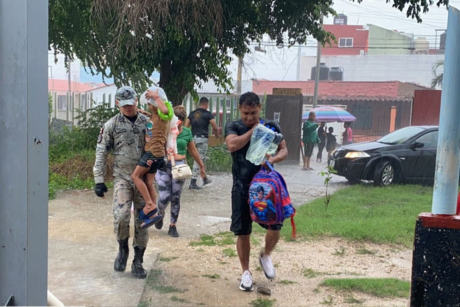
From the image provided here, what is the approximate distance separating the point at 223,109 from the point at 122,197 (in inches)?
441

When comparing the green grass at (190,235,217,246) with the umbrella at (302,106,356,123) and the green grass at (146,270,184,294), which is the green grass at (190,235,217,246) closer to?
the green grass at (146,270,184,294)

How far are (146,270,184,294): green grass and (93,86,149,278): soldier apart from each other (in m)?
0.10

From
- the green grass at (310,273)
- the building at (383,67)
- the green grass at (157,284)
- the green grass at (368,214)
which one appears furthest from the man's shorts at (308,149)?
the building at (383,67)

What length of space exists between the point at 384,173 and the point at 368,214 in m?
3.40

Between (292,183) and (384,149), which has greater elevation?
(384,149)

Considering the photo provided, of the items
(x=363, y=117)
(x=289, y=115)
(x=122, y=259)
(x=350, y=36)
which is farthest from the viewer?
(x=350, y=36)

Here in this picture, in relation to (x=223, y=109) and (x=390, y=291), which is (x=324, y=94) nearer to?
(x=223, y=109)

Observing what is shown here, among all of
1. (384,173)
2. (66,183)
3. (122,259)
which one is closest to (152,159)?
(122,259)

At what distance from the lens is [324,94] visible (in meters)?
31.9

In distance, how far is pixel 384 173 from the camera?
1139cm

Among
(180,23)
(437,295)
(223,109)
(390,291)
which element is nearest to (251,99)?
(390,291)

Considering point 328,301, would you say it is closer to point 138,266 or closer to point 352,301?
point 352,301

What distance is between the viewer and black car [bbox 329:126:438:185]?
11398 millimetres

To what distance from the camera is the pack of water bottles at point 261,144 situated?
4395 millimetres
